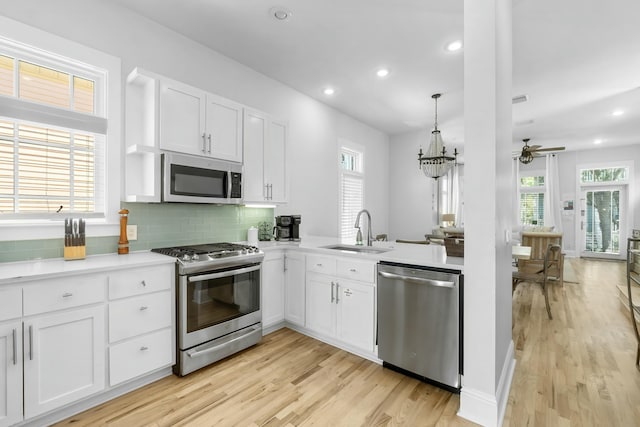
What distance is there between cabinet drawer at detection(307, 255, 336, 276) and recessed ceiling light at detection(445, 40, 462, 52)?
2561 millimetres

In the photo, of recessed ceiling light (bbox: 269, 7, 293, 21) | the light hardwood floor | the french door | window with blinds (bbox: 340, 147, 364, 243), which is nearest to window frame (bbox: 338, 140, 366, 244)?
window with blinds (bbox: 340, 147, 364, 243)

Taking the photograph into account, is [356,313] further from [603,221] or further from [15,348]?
[603,221]

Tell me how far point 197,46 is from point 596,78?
5.01 m

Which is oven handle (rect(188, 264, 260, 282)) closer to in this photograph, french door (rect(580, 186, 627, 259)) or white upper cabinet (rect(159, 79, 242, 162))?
white upper cabinet (rect(159, 79, 242, 162))

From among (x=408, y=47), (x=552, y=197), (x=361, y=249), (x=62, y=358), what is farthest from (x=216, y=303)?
(x=552, y=197)

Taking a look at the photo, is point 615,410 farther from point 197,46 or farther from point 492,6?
point 197,46

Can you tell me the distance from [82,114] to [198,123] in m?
0.83

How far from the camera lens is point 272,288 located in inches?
122

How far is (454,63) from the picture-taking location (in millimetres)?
3539

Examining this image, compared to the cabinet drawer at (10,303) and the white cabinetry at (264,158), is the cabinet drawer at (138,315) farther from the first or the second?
the white cabinetry at (264,158)

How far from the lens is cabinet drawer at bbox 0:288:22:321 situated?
159 cm

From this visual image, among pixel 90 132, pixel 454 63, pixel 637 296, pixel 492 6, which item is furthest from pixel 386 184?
pixel 90 132

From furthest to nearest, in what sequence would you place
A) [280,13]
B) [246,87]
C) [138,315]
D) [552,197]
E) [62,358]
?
[552,197] < [246,87] < [280,13] < [138,315] < [62,358]

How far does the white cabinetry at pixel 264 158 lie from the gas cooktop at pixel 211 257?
676 mm
